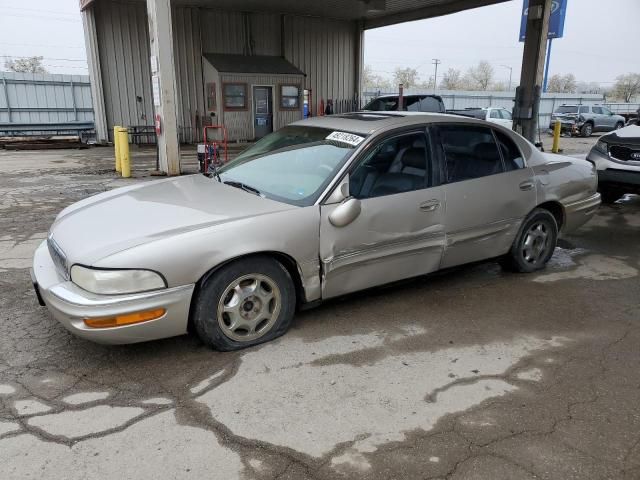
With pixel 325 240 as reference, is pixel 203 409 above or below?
below

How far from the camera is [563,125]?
26.9 metres

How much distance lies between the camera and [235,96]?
1933 centimetres

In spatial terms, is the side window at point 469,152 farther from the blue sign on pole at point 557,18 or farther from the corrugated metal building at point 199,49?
the blue sign on pole at point 557,18

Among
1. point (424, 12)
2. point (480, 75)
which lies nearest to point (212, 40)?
point (424, 12)

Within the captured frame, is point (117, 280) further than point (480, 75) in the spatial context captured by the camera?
No

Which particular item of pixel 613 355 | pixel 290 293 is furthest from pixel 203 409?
pixel 613 355

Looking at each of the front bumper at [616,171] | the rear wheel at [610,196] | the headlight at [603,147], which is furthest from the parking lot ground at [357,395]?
the rear wheel at [610,196]

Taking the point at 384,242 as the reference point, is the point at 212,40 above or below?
above

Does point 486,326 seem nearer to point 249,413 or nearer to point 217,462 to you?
point 249,413

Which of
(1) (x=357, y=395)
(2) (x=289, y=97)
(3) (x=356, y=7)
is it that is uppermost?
(3) (x=356, y=7)

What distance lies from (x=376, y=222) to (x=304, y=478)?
1.94 meters

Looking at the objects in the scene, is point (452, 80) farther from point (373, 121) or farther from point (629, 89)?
point (373, 121)

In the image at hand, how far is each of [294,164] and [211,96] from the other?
16440mm

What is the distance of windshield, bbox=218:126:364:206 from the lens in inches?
148
